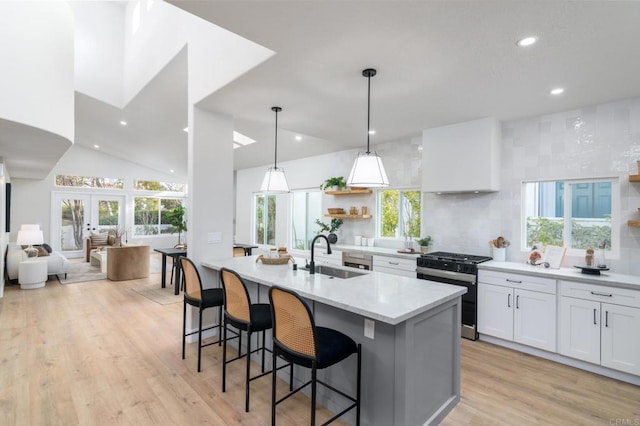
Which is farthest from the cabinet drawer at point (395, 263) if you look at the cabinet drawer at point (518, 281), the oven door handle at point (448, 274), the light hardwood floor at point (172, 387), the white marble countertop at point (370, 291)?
the white marble countertop at point (370, 291)

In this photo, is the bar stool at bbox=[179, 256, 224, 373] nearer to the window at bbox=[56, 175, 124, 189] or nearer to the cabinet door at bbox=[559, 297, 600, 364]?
the cabinet door at bbox=[559, 297, 600, 364]

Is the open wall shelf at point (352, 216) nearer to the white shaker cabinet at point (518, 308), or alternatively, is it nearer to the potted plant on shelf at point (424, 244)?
the potted plant on shelf at point (424, 244)

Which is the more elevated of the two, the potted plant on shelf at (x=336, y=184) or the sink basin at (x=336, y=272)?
the potted plant on shelf at (x=336, y=184)

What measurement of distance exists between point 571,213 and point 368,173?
8.81ft

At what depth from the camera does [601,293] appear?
288 centimetres

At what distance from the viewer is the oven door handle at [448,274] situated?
3.67 metres

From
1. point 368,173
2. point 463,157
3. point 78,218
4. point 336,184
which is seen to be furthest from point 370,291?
point 78,218

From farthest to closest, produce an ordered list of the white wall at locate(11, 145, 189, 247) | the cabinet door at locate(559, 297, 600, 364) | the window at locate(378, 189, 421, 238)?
the white wall at locate(11, 145, 189, 247) < the window at locate(378, 189, 421, 238) < the cabinet door at locate(559, 297, 600, 364)

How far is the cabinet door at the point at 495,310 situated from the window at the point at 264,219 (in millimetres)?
5347

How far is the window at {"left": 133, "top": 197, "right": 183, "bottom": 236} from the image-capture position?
11.1 m

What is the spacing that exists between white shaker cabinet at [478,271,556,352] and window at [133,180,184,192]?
11.2m

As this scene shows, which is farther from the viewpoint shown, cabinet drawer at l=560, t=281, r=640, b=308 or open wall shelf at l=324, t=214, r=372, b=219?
Result: open wall shelf at l=324, t=214, r=372, b=219

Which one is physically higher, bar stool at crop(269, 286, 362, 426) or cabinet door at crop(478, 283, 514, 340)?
bar stool at crop(269, 286, 362, 426)

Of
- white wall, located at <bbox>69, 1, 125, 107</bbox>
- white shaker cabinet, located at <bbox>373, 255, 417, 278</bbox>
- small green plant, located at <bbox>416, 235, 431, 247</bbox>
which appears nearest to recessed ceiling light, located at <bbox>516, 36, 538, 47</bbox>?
white shaker cabinet, located at <bbox>373, 255, 417, 278</bbox>
